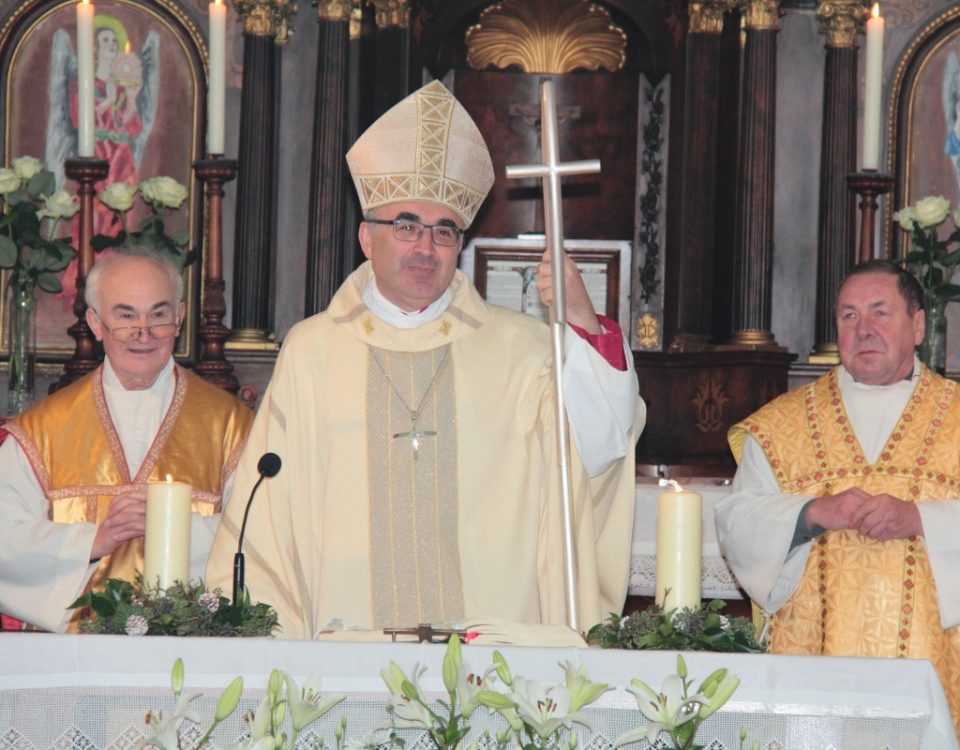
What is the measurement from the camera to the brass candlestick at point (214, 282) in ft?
21.1

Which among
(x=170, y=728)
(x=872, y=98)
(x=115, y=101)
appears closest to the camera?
(x=170, y=728)

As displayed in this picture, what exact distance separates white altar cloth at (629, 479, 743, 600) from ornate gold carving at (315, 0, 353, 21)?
11.2 feet

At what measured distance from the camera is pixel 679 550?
10.6 ft

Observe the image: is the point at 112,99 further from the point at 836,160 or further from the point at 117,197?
the point at 836,160

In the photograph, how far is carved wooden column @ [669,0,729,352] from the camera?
27.9 feet

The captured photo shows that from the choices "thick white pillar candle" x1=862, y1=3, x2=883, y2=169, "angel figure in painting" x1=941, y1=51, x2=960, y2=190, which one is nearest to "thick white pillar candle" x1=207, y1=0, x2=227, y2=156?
"thick white pillar candle" x1=862, y1=3, x2=883, y2=169

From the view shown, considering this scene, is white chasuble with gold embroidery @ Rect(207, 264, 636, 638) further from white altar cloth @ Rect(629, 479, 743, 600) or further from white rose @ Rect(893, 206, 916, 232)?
white rose @ Rect(893, 206, 916, 232)

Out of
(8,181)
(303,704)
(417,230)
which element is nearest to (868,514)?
(417,230)

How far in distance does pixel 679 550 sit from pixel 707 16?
18.9 feet

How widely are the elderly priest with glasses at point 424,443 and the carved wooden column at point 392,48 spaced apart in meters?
3.88

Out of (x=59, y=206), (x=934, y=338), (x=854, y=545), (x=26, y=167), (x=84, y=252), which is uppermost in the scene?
(x=26, y=167)

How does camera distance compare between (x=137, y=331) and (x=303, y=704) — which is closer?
(x=303, y=704)

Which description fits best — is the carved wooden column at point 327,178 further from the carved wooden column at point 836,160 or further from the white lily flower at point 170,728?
the white lily flower at point 170,728

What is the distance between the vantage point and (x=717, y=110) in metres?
8.55
